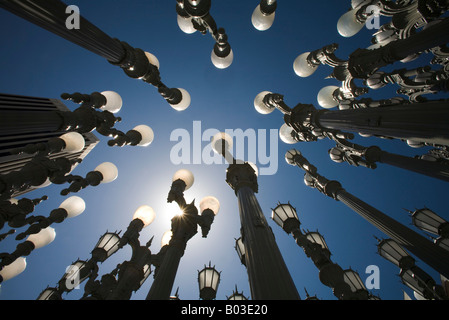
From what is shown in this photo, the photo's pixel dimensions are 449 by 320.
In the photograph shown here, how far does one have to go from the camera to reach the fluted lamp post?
498 centimetres

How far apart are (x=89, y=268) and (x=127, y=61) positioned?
6.14m

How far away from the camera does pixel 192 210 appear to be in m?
5.50

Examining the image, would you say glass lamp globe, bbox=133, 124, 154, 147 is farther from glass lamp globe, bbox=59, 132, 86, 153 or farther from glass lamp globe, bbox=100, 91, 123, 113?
glass lamp globe, bbox=59, 132, 86, 153

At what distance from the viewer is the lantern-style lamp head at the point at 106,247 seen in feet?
19.5

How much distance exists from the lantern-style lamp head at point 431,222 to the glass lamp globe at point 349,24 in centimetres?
824

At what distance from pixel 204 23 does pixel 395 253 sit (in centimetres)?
A: 949

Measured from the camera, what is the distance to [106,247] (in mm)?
6148

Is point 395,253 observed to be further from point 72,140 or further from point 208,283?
point 72,140

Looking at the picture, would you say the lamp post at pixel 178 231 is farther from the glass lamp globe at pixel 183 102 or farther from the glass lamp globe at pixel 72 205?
the glass lamp globe at pixel 72 205

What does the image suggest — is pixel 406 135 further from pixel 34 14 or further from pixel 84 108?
pixel 84 108

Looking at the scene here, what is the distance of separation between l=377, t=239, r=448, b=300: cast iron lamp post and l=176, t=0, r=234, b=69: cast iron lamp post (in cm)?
853

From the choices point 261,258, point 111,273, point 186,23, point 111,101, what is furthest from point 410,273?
point 111,101

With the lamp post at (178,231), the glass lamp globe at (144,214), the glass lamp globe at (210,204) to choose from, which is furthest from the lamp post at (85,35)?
the glass lamp globe at (144,214)
